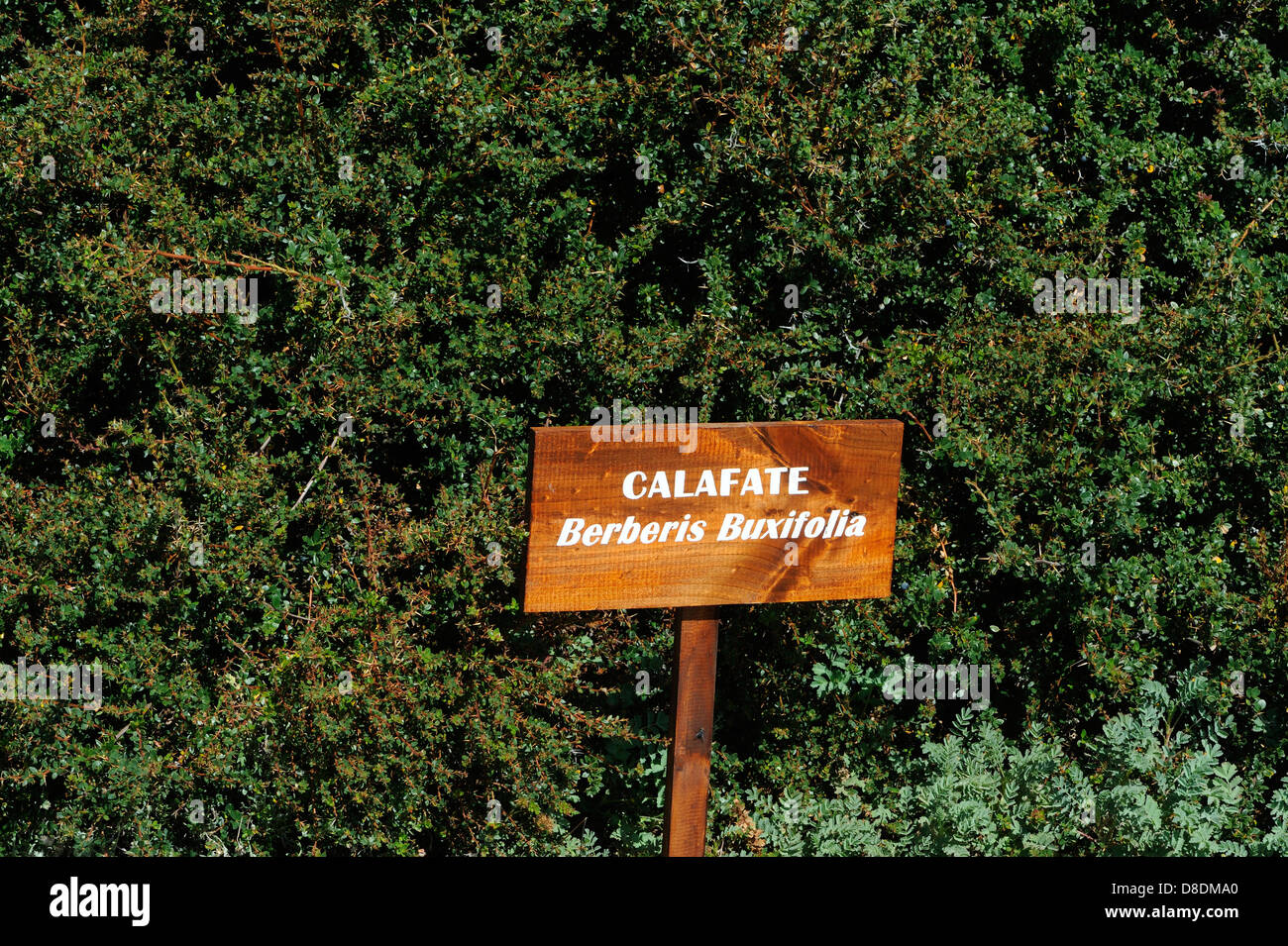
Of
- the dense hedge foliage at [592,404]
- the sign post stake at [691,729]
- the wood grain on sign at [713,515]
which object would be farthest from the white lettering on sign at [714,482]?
A: the dense hedge foliage at [592,404]

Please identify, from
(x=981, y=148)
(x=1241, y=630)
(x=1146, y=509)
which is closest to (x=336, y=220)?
(x=981, y=148)

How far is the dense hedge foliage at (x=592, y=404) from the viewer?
13.7 ft

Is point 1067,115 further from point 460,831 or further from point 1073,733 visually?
point 460,831

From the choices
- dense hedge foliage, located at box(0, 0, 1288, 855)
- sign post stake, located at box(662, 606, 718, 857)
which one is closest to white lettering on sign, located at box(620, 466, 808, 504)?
sign post stake, located at box(662, 606, 718, 857)

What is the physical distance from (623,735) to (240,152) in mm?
2462

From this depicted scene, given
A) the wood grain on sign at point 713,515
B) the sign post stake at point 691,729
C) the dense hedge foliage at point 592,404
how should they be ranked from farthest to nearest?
the dense hedge foliage at point 592,404 → the sign post stake at point 691,729 → the wood grain on sign at point 713,515

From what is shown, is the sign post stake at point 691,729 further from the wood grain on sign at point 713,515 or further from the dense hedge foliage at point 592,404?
the dense hedge foliage at point 592,404

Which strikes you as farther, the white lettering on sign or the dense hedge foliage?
the dense hedge foliage

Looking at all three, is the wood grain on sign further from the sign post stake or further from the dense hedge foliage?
the dense hedge foliage

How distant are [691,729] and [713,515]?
2.04ft

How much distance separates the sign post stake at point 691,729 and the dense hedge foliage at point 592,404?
718mm

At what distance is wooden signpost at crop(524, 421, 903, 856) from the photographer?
3311 millimetres

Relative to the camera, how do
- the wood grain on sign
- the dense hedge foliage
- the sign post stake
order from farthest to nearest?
the dense hedge foliage < the sign post stake < the wood grain on sign

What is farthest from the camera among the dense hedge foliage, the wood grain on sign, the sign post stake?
the dense hedge foliage
